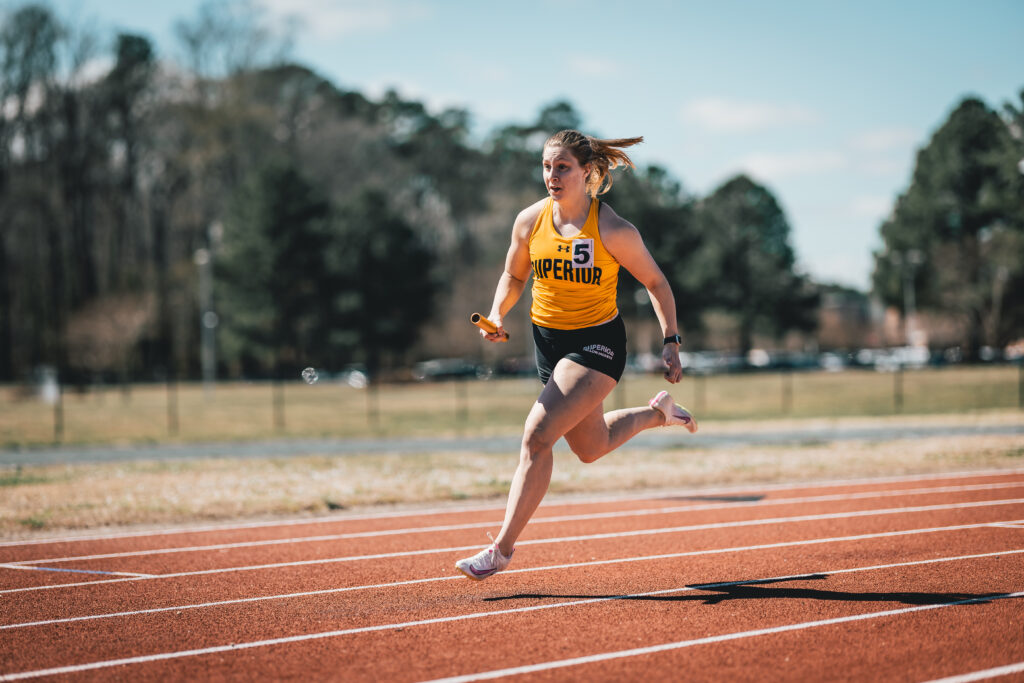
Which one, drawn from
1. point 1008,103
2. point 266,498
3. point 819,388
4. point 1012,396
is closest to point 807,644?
point 266,498

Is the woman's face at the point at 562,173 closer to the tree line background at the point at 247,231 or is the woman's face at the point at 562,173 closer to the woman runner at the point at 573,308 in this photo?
the woman runner at the point at 573,308

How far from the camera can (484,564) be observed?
5645 millimetres

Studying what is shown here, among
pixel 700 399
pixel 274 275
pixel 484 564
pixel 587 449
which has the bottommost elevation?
pixel 700 399

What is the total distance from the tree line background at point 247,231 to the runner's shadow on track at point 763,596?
4477 cm

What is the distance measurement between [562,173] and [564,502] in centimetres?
563

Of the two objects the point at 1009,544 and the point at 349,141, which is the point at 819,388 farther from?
the point at 349,141

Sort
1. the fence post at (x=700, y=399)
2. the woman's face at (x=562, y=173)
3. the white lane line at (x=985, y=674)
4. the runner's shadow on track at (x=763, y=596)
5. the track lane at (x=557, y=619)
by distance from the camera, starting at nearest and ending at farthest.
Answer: the white lane line at (x=985, y=674)
the track lane at (x=557, y=619)
the runner's shadow on track at (x=763, y=596)
the woman's face at (x=562, y=173)
the fence post at (x=700, y=399)

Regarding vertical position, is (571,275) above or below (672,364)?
above

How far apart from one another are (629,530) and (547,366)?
9.77 feet

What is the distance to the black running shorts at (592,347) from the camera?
18.8 ft

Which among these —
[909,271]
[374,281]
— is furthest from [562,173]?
[909,271]

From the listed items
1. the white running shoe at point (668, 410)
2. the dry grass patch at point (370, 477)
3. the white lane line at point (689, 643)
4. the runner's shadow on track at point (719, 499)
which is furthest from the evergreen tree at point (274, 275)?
the white lane line at point (689, 643)

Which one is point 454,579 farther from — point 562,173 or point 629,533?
point 562,173

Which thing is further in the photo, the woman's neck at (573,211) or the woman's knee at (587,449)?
the woman's knee at (587,449)
